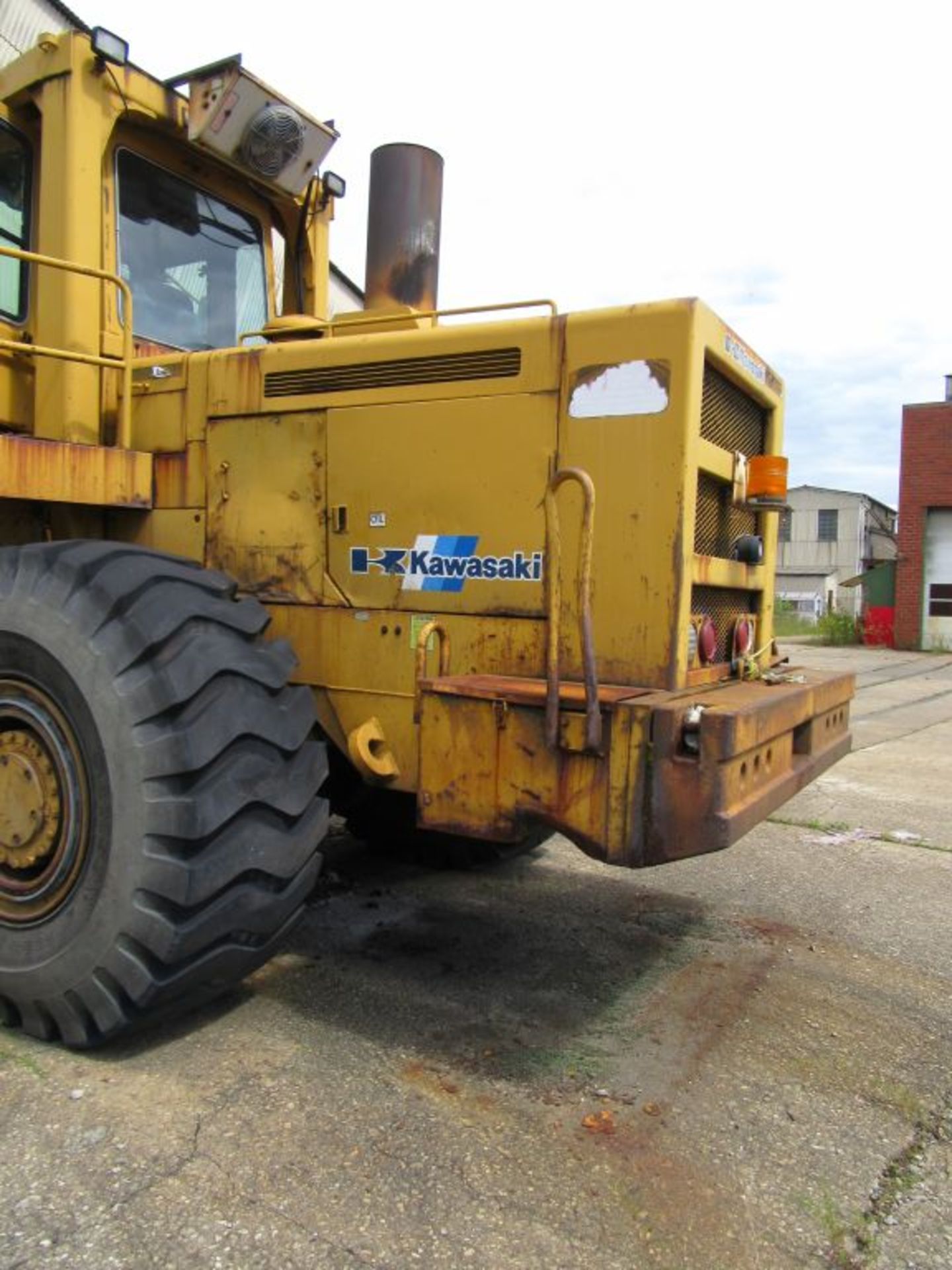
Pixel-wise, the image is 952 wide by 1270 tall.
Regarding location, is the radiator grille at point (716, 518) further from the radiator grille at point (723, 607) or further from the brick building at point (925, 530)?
the brick building at point (925, 530)

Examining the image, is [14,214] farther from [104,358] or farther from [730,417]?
[730,417]

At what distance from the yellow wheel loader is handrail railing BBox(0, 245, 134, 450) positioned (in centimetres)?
4

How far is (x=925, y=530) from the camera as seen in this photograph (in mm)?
22906

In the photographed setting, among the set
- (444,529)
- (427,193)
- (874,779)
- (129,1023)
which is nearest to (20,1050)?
(129,1023)

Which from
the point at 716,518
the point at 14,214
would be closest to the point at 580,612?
the point at 716,518

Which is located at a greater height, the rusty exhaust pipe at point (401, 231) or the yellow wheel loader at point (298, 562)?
the rusty exhaust pipe at point (401, 231)

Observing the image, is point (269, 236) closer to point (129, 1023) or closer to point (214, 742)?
point (214, 742)

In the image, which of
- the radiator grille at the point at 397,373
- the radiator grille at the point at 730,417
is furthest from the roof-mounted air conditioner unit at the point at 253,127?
the radiator grille at the point at 730,417

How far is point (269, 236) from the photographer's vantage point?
4.68m

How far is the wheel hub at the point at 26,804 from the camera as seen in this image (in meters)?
3.01

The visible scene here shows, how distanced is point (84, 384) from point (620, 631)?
2.28 meters

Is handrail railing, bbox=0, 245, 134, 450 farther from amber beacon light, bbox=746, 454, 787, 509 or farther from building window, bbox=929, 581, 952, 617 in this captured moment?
building window, bbox=929, 581, 952, 617

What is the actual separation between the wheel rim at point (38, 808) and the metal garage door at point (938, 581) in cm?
2305

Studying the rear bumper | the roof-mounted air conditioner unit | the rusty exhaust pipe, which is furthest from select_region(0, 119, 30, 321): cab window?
the rear bumper
